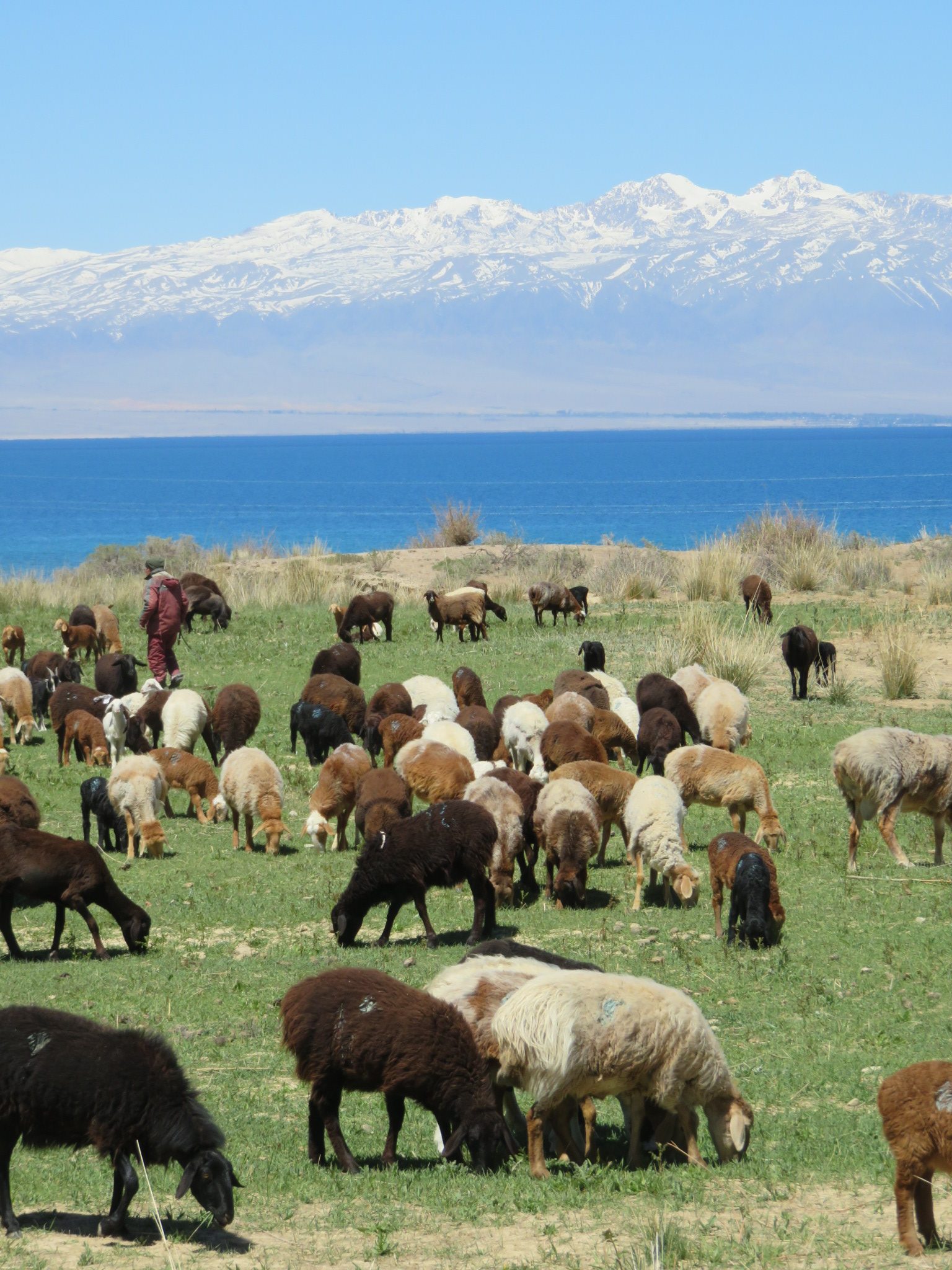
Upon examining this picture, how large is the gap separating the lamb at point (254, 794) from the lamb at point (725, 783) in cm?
358

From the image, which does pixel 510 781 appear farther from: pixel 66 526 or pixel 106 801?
pixel 66 526

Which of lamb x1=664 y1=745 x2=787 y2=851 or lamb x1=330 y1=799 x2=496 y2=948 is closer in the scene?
lamb x1=330 y1=799 x2=496 y2=948

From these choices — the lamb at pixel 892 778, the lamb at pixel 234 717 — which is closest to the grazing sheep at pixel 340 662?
the lamb at pixel 234 717

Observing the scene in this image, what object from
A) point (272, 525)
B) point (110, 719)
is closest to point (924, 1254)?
point (110, 719)

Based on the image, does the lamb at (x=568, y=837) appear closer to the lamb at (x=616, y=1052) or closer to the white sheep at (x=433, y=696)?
the lamb at (x=616, y=1052)

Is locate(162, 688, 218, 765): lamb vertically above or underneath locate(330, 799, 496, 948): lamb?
above

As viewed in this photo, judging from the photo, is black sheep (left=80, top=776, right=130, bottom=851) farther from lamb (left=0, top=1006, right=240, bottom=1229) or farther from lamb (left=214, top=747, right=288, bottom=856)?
lamb (left=0, top=1006, right=240, bottom=1229)

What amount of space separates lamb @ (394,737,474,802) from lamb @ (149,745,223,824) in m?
2.40

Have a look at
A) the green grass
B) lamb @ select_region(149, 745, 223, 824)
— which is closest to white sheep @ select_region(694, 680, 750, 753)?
the green grass

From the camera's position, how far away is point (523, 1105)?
821cm

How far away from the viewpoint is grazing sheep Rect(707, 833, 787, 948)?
10023mm

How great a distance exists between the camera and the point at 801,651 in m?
20.3

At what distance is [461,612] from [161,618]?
727cm

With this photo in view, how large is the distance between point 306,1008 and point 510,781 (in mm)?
5648
